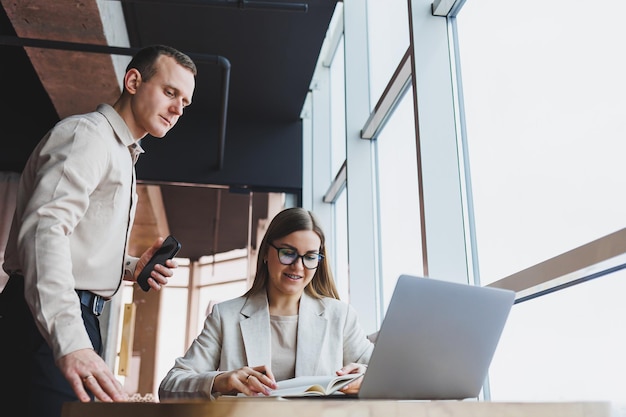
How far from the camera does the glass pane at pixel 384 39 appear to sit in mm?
3533

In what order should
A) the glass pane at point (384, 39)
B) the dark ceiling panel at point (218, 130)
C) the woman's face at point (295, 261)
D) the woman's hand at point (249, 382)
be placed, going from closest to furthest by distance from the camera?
the woman's hand at point (249, 382), the woman's face at point (295, 261), the glass pane at point (384, 39), the dark ceiling panel at point (218, 130)

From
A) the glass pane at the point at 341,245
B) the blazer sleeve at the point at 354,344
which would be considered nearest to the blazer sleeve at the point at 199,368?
the blazer sleeve at the point at 354,344

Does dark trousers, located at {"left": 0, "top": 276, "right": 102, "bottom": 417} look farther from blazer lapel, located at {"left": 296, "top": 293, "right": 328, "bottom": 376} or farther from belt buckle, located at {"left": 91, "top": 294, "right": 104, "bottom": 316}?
blazer lapel, located at {"left": 296, "top": 293, "right": 328, "bottom": 376}

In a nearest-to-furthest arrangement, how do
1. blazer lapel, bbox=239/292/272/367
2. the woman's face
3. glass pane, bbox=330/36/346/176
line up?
blazer lapel, bbox=239/292/272/367 < the woman's face < glass pane, bbox=330/36/346/176

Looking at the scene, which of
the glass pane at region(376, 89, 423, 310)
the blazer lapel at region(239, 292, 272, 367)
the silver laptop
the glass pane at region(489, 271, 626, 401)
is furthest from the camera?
the glass pane at region(376, 89, 423, 310)

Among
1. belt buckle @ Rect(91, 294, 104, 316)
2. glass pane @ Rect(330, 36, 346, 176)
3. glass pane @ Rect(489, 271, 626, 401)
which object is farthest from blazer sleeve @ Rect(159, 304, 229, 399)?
glass pane @ Rect(330, 36, 346, 176)

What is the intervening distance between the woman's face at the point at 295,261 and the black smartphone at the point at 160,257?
0.42 metres

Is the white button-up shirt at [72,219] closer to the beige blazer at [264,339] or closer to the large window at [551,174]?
the beige blazer at [264,339]

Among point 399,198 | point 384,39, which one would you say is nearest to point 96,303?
point 399,198

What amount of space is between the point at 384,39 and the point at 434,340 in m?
3.10

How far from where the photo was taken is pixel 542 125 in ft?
7.04

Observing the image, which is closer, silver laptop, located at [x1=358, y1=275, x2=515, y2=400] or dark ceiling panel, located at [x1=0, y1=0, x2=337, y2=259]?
silver laptop, located at [x1=358, y1=275, x2=515, y2=400]

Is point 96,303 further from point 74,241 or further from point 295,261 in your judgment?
point 295,261

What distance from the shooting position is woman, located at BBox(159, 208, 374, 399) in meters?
2.10
